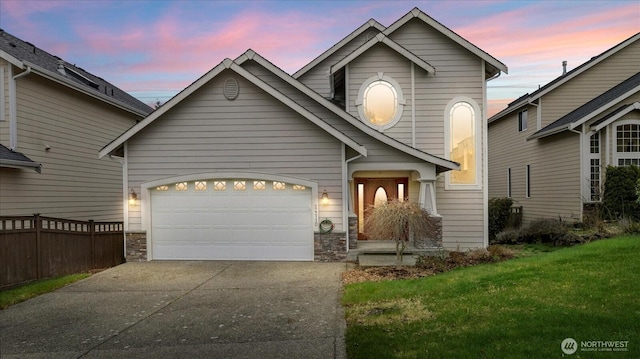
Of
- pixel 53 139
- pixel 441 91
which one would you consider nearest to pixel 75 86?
pixel 53 139

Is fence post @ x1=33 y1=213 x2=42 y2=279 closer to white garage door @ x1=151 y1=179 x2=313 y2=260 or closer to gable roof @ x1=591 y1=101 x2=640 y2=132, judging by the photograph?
white garage door @ x1=151 y1=179 x2=313 y2=260

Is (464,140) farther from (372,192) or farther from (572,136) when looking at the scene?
(572,136)

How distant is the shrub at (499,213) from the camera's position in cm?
2056

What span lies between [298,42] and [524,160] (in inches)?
534

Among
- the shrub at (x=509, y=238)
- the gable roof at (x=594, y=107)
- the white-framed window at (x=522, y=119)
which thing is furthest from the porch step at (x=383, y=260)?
the white-framed window at (x=522, y=119)

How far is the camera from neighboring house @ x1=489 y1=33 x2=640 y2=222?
51.0 feet

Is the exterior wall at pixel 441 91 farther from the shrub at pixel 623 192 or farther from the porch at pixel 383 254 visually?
the shrub at pixel 623 192

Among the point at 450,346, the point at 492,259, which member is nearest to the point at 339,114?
the point at 492,259

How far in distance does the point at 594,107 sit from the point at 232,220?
1448cm

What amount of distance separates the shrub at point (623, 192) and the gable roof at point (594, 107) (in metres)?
2.18

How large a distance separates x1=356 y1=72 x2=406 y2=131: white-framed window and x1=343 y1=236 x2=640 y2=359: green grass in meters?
6.56

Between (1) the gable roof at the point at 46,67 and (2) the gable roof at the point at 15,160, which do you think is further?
(1) the gable roof at the point at 46,67

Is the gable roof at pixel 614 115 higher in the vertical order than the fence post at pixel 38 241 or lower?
higher

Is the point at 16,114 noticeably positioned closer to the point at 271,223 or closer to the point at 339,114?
the point at 271,223
